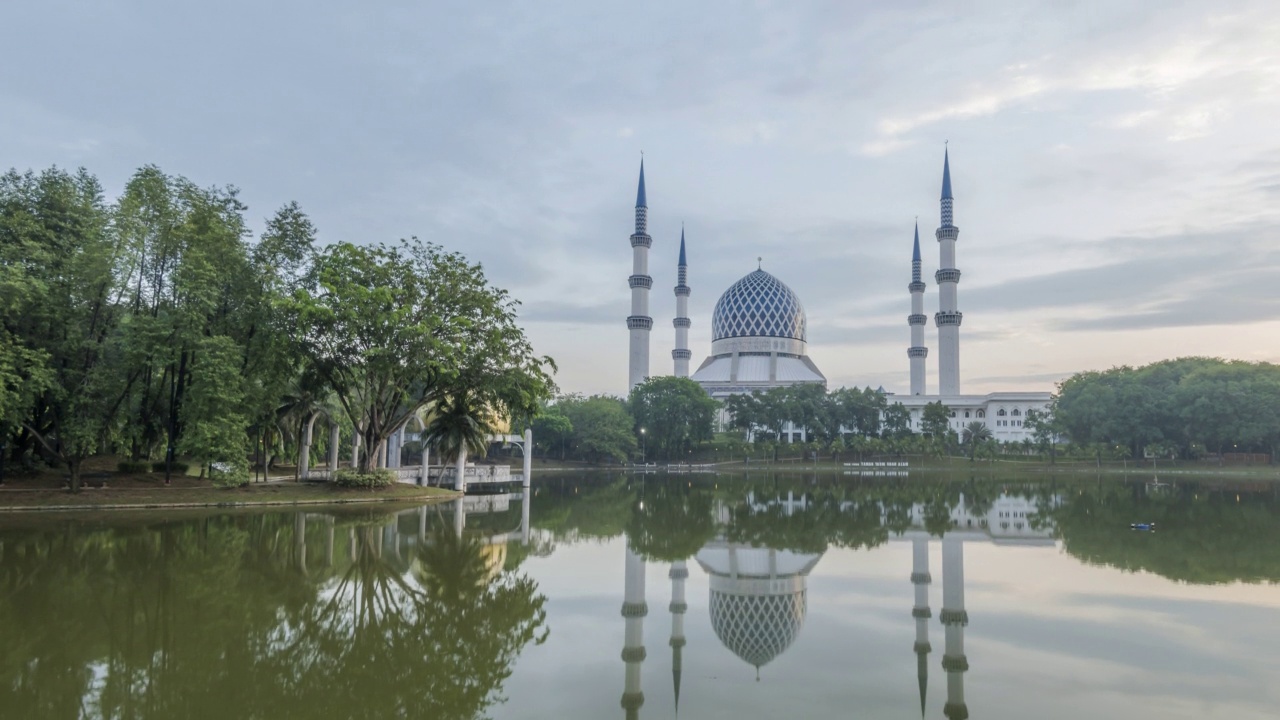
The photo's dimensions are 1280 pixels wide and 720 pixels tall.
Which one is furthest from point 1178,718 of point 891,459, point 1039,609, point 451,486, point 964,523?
point 891,459

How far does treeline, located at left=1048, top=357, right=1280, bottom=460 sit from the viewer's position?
2247 inches

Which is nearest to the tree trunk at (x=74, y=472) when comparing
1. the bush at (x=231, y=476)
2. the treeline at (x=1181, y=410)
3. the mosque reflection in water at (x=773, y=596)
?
the bush at (x=231, y=476)

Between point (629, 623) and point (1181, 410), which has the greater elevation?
point (1181, 410)

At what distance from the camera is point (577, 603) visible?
10.7m

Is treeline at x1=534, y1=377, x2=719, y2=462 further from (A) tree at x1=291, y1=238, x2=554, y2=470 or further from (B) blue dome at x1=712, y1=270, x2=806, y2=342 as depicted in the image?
(A) tree at x1=291, y1=238, x2=554, y2=470

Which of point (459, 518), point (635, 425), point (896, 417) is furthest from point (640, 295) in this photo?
point (459, 518)

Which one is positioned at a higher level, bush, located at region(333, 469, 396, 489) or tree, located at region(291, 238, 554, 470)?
tree, located at region(291, 238, 554, 470)

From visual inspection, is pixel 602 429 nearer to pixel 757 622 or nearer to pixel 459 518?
pixel 459 518

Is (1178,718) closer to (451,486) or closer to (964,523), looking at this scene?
(964,523)

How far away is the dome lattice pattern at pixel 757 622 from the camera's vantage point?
8.44m

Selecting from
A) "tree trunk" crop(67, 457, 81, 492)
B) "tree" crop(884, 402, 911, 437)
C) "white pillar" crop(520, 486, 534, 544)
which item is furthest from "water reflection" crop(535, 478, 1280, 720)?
"tree" crop(884, 402, 911, 437)

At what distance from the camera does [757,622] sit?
31.7 ft

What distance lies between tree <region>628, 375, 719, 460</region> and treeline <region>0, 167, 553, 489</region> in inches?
1536

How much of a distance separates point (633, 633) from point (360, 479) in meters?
20.0
